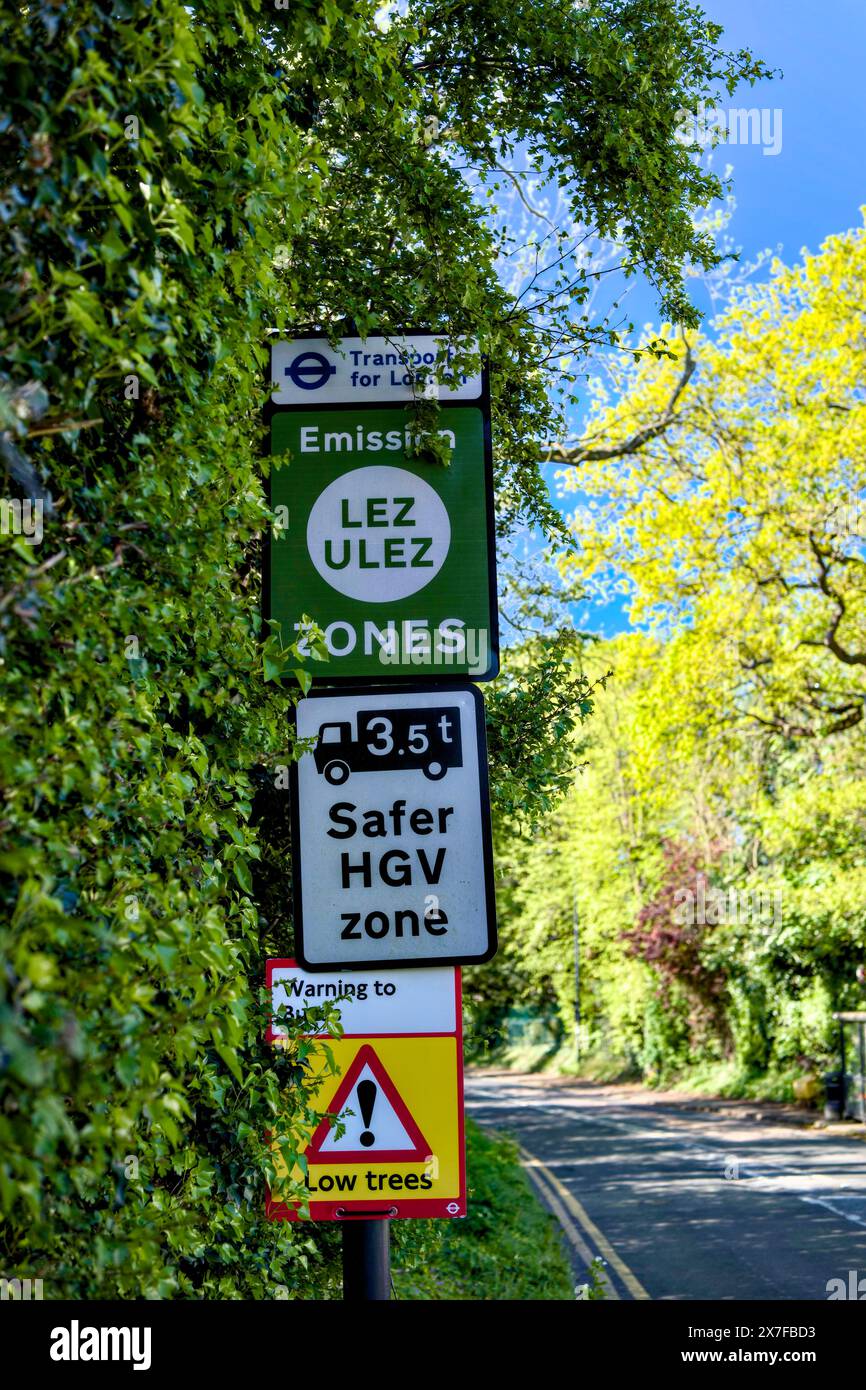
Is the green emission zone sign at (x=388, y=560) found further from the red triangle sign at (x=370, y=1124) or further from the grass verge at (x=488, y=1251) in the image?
the grass verge at (x=488, y=1251)

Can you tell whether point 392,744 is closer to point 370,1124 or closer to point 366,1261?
point 370,1124

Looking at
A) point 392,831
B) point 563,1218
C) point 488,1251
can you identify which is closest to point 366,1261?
point 392,831

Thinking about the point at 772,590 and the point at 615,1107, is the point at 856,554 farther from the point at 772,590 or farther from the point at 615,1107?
the point at 615,1107

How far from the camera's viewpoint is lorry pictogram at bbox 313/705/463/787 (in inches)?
127

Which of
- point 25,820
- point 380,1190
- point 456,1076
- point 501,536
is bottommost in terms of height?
point 380,1190

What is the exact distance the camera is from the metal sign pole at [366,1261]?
322 centimetres

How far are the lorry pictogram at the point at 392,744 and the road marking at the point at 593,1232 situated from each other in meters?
5.78

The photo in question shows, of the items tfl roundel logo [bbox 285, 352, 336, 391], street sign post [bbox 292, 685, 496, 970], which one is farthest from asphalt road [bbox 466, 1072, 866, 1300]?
tfl roundel logo [bbox 285, 352, 336, 391]

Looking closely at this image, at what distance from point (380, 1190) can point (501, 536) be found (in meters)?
4.03

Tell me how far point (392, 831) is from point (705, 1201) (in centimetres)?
1354

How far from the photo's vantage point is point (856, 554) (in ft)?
57.3

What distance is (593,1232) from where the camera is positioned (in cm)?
1373

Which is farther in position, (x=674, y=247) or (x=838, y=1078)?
(x=838, y=1078)
